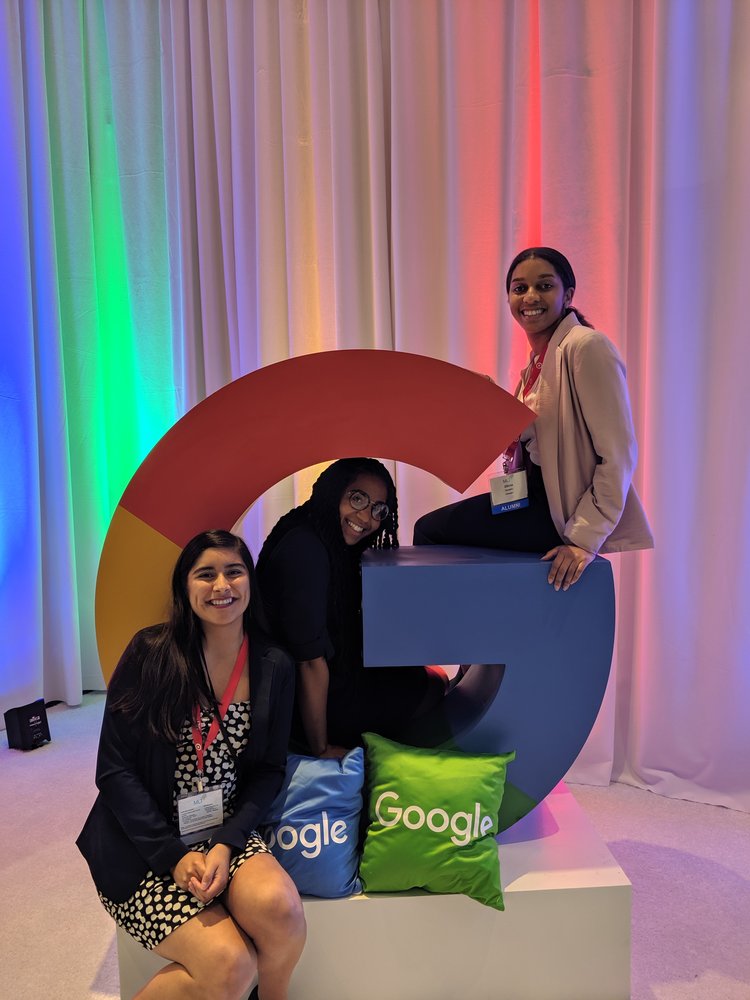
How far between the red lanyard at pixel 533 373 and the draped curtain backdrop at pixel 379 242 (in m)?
0.47

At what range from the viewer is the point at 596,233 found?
9.93ft

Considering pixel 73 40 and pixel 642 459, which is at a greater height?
pixel 73 40

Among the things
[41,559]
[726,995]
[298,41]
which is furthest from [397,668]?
[298,41]

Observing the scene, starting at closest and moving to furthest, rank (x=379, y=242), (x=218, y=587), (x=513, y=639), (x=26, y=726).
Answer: (x=218, y=587) < (x=513, y=639) < (x=379, y=242) < (x=26, y=726)

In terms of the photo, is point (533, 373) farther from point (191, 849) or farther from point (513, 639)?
point (191, 849)

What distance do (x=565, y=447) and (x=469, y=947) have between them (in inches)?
49.3

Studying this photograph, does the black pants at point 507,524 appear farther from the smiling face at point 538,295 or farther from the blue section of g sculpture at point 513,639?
the smiling face at point 538,295

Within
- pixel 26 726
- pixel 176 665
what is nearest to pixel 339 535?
pixel 176 665

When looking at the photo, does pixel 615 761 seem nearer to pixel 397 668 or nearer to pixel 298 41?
pixel 397 668

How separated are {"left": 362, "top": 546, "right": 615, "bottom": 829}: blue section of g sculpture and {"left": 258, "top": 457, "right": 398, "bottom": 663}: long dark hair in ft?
0.66

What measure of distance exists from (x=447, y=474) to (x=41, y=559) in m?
2.62

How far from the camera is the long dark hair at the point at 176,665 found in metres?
1.77

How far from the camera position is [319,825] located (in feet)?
6.15

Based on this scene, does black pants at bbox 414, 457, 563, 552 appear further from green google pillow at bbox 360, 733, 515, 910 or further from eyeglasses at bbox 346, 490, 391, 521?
green google pillow at bbox 360, 733, 515, 910
